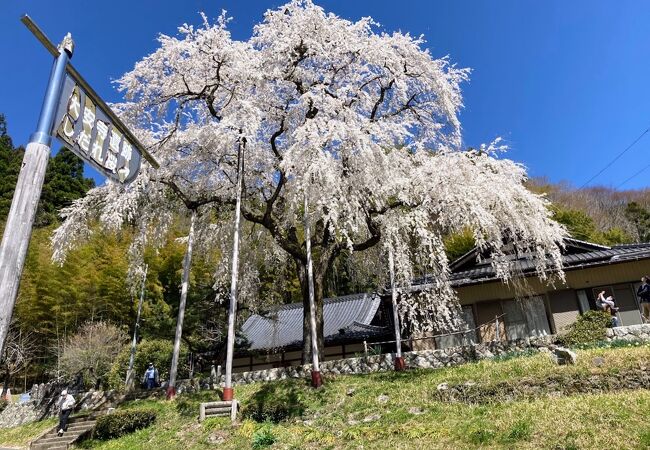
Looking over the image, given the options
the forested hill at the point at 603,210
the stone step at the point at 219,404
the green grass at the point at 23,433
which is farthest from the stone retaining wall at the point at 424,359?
the forested hill at the point at 603,210

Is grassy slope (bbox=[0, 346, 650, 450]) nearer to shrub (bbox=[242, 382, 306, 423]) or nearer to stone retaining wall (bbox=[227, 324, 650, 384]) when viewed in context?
shrub (bbox=[242, 382, 306, 423])

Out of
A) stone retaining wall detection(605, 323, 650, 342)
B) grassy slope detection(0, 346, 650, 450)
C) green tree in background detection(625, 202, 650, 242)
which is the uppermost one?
green tree in background detection(625, 202, 650, 242)

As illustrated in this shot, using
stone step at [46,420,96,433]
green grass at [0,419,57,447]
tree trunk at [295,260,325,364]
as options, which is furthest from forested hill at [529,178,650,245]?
green grass at [0,419,57,447]

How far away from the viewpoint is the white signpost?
111 inches

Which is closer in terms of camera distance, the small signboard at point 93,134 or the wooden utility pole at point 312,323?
the small signboard at point 93,134

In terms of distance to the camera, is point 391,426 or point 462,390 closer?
point 391,426

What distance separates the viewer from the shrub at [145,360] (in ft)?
70.2

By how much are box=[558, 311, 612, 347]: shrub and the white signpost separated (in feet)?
41.8

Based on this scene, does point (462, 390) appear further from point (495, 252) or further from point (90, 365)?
point (90, 365)

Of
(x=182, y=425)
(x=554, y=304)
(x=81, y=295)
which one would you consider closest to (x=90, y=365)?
(x=81, y=295)

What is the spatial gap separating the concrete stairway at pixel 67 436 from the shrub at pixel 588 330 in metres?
14.5

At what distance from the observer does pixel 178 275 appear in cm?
2692

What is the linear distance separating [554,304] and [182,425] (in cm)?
1431

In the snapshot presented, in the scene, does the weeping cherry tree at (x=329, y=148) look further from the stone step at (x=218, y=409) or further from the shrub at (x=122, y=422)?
the shrub at (x=122, y=422)
